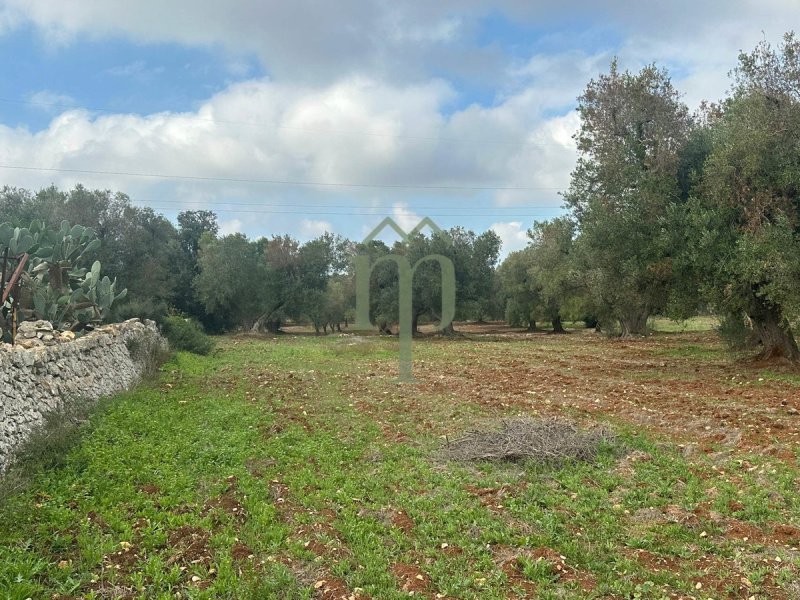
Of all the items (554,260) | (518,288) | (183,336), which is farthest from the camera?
(518,288)

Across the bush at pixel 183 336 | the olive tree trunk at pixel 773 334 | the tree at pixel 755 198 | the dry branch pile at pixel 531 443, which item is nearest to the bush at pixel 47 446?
the dry branch pile at pixel 531 443

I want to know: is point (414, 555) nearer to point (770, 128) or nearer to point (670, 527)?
point (670, 527)

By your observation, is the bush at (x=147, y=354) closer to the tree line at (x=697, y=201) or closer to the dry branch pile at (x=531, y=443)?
the tree line at (x=697, y=201)

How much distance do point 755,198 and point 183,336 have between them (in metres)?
20.3

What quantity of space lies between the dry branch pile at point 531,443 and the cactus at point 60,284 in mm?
11886

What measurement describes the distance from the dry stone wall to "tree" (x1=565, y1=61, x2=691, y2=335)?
543 inches

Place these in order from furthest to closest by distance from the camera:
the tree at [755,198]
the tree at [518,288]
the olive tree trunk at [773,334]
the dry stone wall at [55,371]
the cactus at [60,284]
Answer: the tree at [518,288]
the olive tree trunk at [773,334]
the cactus at [60,284]
the tree at [755,198]
the dry stone wall at [55,371]

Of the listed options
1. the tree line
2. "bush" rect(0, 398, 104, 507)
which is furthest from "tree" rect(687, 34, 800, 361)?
"bush" rect(0, 398, 104, 507)

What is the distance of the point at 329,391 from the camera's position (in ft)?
46.7

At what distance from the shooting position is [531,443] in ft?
25.8

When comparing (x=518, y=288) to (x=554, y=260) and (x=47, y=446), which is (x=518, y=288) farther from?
(x=47, y=446)

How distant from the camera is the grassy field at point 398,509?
14.9 feet

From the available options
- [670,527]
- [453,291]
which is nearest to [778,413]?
[670,527]

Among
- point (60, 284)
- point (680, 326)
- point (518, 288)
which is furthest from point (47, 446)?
point (680, 326)
